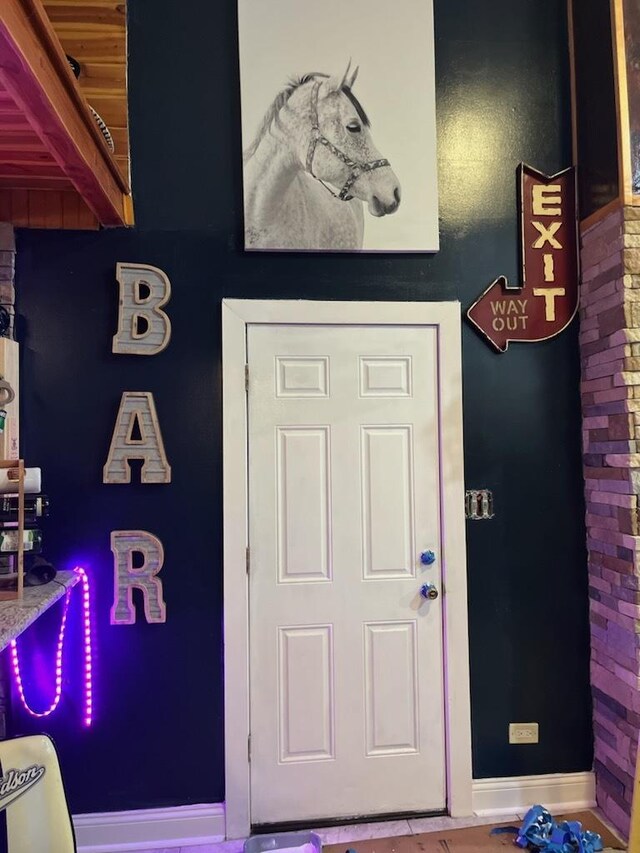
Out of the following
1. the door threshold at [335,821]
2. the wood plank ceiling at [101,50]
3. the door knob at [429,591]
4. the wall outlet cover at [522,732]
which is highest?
the wood plank ceiling at [101,50]

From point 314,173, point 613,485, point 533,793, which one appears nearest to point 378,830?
point 533,793

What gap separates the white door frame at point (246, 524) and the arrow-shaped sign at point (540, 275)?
19cm

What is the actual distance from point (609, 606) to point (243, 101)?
8.25 ft

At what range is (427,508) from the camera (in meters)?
2.42

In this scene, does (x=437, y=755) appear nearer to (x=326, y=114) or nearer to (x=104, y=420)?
(x=104, y=420)

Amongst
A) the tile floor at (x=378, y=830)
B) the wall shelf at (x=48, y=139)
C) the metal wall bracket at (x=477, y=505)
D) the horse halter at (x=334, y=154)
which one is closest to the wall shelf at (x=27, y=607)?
the tile floor at (x=378, y=830)

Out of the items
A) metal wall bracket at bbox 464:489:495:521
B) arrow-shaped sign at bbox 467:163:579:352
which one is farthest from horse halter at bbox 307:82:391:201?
metal wall bracket at bbox 464:489:495:521

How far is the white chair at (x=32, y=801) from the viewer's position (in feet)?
4.16

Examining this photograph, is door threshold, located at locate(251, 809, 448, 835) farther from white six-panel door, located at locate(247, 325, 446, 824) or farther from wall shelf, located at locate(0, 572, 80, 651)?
wall shelf, located at locate(0, 572, 80, 651)

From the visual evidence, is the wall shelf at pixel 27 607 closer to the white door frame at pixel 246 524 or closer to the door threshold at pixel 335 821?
the white door frame at pixel 246 524

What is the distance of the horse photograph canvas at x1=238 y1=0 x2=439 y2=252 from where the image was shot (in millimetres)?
2344

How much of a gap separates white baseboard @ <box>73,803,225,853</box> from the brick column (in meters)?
1.57

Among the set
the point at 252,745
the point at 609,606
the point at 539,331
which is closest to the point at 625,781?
the point at 609,606

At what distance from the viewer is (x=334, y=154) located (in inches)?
93.7
